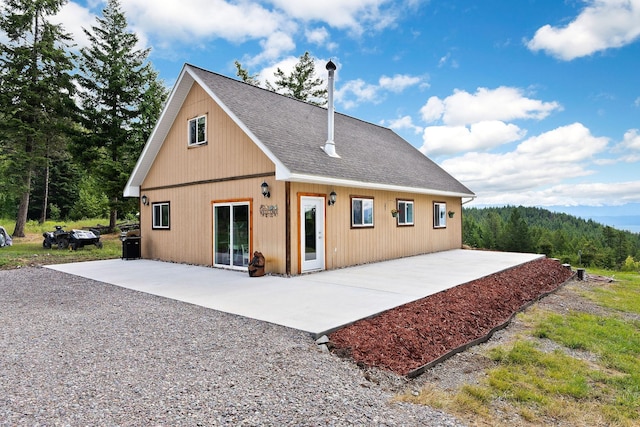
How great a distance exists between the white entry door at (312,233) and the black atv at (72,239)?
36.7 ft

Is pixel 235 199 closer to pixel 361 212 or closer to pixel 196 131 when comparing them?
pixel 196 131

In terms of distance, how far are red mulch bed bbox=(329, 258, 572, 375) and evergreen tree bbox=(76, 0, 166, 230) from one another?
58.2 feet

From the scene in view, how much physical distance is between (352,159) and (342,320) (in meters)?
6.69

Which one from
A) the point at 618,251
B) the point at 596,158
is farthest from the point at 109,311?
the point at 618,251

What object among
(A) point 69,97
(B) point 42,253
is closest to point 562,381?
(B) point 42,253

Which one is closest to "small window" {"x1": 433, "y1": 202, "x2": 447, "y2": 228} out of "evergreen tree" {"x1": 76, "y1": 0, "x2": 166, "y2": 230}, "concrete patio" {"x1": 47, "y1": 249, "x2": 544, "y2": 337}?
"concrete patio" {"x1": 47, "y1": 249, "x2": 544, "y2": 337}

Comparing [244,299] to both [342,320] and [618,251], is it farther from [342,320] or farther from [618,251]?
[618,251]

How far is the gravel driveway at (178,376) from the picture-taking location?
2.67 m

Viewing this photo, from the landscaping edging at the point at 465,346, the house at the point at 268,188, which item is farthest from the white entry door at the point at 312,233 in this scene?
the landscaping edging at the point at 465,346

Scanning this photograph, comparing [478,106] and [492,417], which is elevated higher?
[478,106]

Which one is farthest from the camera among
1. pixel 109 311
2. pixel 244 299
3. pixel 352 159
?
pixel 352 159

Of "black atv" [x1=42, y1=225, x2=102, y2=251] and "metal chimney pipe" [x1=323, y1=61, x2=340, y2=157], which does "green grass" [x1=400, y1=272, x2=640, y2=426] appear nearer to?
"metal chimney pipe" [x1=323, y1=61, x2=340, y2=157]

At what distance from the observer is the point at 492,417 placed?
291cm

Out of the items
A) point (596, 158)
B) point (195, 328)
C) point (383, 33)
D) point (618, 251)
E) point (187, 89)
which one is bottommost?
point (618, 251)
